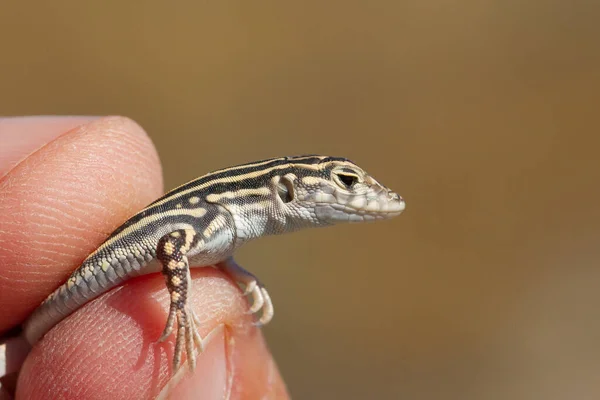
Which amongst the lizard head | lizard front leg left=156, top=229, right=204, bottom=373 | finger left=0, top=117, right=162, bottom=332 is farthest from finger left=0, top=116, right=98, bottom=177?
the lizard head

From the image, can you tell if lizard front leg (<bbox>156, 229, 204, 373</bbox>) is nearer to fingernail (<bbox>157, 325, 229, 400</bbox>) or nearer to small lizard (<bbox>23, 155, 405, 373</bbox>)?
small lizard (<bbox>23, 155, 405, 373</bbox>)

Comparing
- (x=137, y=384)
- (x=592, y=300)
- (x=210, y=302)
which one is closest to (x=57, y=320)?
(x=137, y=384)

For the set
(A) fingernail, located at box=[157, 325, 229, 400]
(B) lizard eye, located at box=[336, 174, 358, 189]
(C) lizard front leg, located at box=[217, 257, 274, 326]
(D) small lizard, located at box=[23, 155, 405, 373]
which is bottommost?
(A) fingernail, located at box=[157, 325, 229, 400]

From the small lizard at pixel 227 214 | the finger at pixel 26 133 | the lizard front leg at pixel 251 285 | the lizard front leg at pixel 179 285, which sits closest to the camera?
the lizard front leg at pixel 179 285

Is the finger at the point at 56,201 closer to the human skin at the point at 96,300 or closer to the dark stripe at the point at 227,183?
the human skin at the point at 96,300

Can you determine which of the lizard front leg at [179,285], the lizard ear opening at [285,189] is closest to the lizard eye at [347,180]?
the lizard ear opening at [285,189]

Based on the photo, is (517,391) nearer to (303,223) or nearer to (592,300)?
(592,300)
